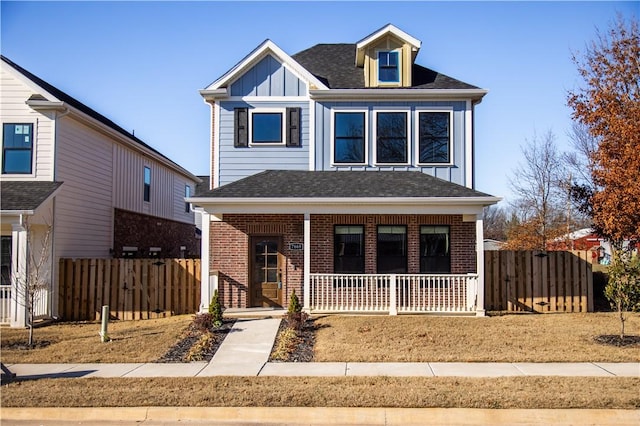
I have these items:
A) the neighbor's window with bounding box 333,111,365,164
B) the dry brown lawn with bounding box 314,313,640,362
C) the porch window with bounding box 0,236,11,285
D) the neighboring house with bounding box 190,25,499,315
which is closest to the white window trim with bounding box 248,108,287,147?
the neighboring house with bounding box 190,25,499,315

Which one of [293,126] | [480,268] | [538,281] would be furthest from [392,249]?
[293,126]

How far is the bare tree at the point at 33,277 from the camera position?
1338 centimetres

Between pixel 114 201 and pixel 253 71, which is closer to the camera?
pixel 253 71

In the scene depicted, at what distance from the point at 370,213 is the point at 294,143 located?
140 inches

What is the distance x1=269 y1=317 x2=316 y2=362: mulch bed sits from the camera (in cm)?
1106

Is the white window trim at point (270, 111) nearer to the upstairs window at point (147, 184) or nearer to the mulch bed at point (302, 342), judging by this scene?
the mulch bed at point (302, 342)

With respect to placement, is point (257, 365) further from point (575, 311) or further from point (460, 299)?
point (575, 311)

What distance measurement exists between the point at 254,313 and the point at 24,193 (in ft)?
23.2

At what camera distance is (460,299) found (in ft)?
50.9

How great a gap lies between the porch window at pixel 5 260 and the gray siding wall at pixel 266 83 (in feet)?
25.2

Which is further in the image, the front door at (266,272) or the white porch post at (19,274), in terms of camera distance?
the front door at (266,272)

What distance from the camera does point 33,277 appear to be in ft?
46.2

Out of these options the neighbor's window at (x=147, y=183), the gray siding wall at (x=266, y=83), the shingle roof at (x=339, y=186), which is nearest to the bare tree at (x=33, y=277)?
the shingle roof at (x=339, y=186)

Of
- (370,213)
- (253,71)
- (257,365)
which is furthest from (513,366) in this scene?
(253,71)
